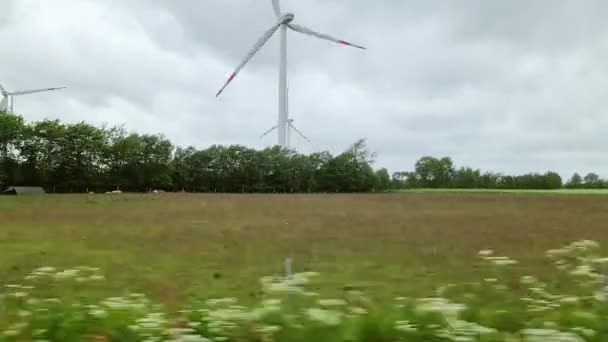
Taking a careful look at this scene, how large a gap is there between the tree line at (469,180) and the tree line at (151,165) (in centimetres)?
1359

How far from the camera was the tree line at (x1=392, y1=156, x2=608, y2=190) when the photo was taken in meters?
104

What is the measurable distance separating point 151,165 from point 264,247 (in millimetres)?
69404

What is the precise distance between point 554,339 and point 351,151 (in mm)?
102252

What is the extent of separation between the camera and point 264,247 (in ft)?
60.6

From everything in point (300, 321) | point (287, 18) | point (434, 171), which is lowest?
point (300, 321)

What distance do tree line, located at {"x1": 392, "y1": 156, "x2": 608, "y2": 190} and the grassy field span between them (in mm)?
76313

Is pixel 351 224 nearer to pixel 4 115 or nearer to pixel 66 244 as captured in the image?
pixel 66 244

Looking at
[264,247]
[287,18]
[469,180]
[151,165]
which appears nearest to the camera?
[264,247]

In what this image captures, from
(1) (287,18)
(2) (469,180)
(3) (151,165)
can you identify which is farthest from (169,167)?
(2) (469,180)

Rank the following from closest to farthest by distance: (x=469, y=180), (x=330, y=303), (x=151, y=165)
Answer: (x=330, y=303), (x=151, y=165), (x=469, y=180)

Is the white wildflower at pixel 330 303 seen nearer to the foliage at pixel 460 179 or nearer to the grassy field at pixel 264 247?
the grassy field at pixel 264 247

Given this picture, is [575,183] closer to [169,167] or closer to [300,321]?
[169,167]

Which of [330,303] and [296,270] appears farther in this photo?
[296,270]

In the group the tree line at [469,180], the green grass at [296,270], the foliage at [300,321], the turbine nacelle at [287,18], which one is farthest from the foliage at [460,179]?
the foliage at [300,321]
